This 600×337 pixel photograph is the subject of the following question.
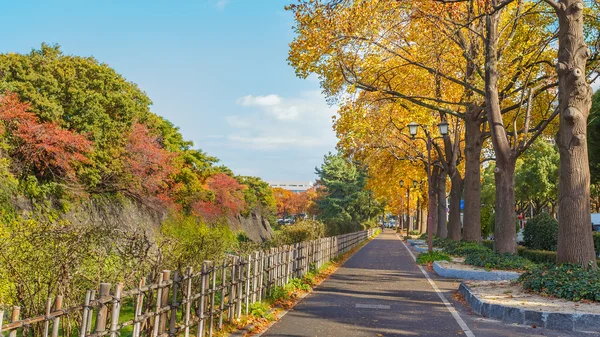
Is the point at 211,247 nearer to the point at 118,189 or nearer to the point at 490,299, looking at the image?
the point at 490,299

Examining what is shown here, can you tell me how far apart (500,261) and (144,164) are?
55.7 feet

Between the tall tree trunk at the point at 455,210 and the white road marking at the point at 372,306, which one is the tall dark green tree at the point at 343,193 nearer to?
the tall tree trunk at the point at 455,210

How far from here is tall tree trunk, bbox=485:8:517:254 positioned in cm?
1784

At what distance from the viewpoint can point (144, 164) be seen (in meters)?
26.9

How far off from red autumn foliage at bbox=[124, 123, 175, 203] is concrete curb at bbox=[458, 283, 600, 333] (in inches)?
765

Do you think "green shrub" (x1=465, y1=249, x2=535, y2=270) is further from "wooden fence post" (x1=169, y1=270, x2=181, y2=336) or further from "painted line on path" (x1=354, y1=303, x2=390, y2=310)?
"wooden fence post" (x1=169, y1=270, x2=181, y2=336)

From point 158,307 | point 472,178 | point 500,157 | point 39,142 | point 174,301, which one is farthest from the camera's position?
point 472,178

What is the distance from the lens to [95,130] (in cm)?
2409

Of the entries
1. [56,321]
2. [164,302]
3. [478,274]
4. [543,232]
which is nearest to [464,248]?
[478,274]

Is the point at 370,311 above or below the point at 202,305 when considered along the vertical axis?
below

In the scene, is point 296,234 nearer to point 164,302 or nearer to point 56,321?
point 164,302

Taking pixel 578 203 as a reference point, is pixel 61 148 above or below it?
above

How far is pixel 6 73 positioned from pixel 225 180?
21.4 m

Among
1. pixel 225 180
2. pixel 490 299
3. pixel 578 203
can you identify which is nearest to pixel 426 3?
pixel 578 203
